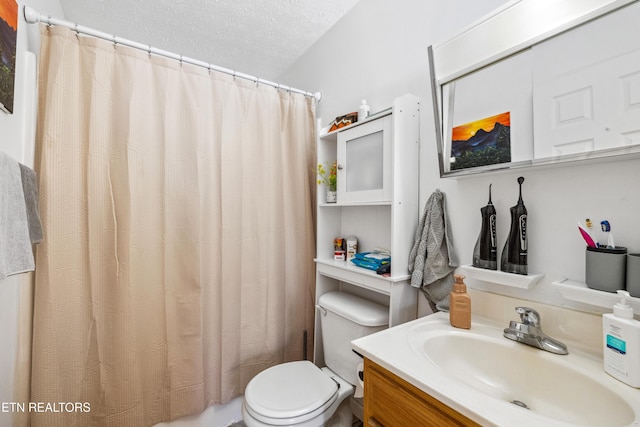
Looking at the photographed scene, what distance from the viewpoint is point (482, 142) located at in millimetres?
945

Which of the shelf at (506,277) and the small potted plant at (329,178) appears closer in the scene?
the shelf at (506,277)

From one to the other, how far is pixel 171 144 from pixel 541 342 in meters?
1.62

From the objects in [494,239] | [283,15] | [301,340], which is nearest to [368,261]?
[494,239]

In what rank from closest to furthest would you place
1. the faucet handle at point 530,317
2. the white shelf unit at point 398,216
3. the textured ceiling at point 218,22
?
the faucet handle at point 530,317, the white shelf unit at point 398,216, the textured ceiling at point 218,22

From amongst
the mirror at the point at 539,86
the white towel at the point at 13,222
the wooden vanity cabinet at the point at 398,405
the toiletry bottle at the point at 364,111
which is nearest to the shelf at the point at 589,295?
the mirror at the point at 539,86

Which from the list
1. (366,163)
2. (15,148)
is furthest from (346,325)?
(15,148)

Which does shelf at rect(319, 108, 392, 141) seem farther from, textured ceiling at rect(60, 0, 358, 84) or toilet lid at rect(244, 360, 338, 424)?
toilet lid at rect(244, 360, 338, 424)

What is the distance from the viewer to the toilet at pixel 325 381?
1.03 metres

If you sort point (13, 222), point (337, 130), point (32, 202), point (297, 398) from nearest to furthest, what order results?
point (13, 222) → point (32, 202) → point (297, 398) → point (337, 130)

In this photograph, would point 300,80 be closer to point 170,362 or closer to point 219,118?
point 219,118

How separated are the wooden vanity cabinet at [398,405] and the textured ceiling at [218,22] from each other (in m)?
1.78

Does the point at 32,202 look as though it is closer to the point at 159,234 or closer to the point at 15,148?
the point at 15,148

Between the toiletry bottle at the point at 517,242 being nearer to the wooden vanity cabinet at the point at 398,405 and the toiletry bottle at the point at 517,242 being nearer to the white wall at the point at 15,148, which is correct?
the wooden vanity cabinet at the point at 398,405

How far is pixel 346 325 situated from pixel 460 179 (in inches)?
31.8
